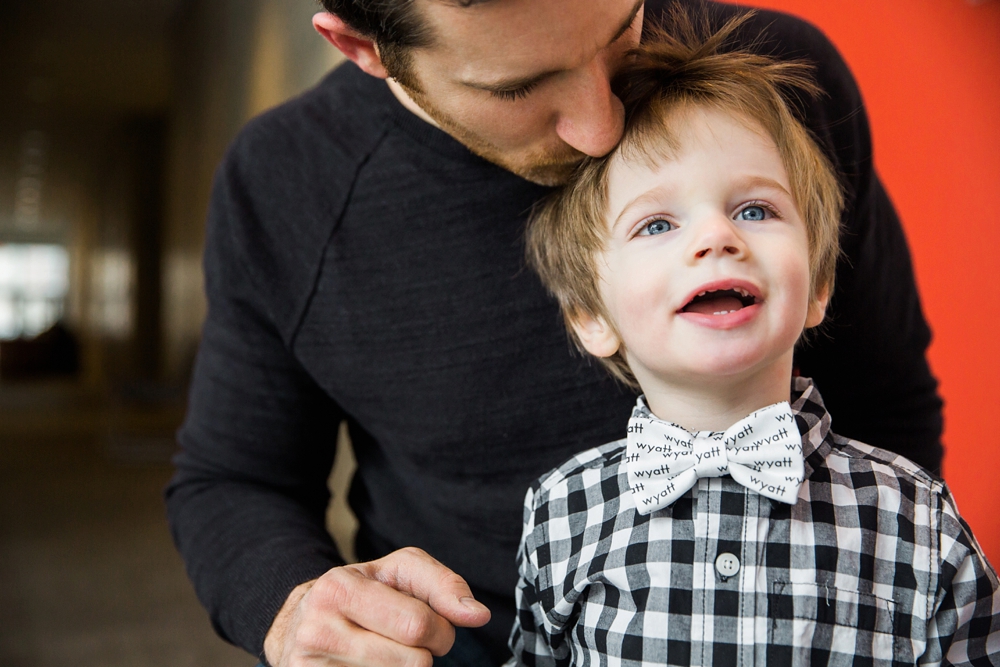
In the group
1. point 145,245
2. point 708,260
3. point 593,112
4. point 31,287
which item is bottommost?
point 31,287

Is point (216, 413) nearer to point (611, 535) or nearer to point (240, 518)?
point (240, 518)

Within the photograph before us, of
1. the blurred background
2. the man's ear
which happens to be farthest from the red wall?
the man's ear

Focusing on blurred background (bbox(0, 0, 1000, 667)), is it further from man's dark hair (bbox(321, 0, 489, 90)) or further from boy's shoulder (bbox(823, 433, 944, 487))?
man's dark hair (bbox(321, 0, 489, 90))

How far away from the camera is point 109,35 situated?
7.48 m

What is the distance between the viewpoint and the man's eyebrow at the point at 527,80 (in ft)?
2.67

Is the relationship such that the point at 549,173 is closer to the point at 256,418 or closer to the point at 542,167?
the point at 542,167

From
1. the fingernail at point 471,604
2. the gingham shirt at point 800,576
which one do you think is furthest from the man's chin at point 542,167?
the fingernail at point 471,604

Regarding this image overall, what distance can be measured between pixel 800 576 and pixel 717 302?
0.77ft

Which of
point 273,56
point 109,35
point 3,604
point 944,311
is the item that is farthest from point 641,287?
point 109,35

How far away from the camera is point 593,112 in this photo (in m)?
0.81

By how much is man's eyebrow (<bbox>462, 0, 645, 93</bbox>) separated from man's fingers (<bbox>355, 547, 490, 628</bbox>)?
442 millimetres

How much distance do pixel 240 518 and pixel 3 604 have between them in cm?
254

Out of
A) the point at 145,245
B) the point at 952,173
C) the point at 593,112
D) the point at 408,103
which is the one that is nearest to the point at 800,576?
the point at 593,112

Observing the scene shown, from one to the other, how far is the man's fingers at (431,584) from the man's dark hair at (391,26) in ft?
1.60
